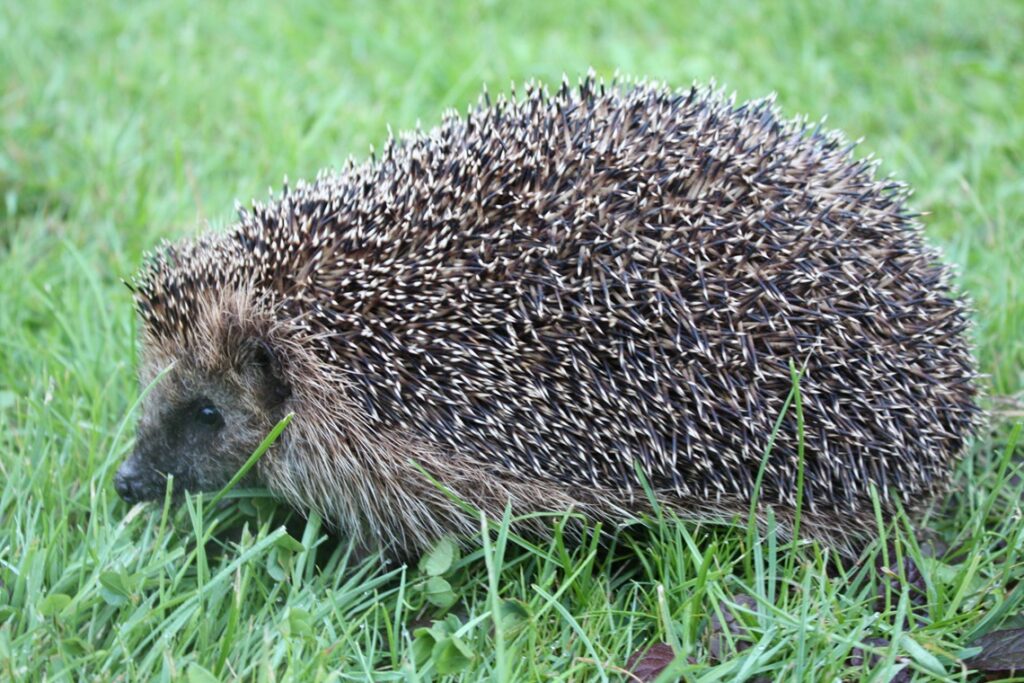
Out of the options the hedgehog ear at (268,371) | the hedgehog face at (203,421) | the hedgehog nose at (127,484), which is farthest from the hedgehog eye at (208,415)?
the hedgehog nose at (127,484)

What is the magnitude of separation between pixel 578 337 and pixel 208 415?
4.75ft

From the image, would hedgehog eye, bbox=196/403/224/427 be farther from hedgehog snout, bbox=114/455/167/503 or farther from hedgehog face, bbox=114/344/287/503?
hedgehog snout, bbox=114/455/167/503

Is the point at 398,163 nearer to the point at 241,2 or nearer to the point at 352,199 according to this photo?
the point at 352,199

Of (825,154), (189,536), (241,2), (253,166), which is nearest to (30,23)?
(241,2)

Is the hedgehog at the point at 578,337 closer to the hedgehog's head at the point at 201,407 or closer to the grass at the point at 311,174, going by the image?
the hedgehog's head at the point at 201,407

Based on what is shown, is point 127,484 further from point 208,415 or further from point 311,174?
point 311,174

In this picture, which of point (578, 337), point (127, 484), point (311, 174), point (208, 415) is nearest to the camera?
point (578, 337)

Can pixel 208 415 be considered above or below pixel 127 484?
above

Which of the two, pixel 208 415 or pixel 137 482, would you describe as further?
pixel 208 415

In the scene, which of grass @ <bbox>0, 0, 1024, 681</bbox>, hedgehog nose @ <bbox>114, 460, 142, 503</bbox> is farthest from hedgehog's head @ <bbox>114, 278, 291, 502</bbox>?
grass @ <bbox>0, 0, 1024, 681</bbox>

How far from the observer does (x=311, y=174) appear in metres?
5.65

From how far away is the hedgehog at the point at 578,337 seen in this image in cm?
329

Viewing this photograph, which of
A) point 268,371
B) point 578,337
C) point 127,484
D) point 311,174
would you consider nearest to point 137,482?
point 127,484

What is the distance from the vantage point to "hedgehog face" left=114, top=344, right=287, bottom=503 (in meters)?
3.69
